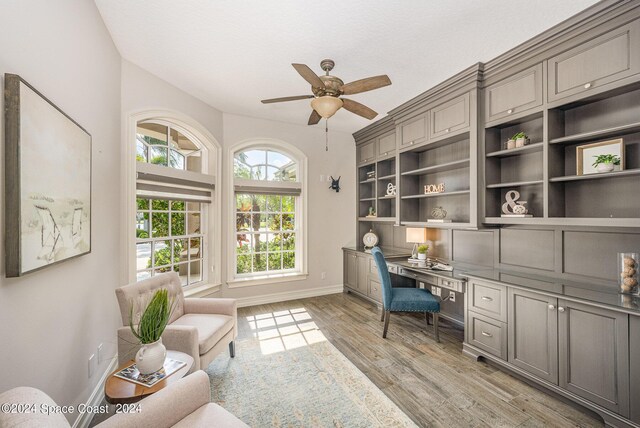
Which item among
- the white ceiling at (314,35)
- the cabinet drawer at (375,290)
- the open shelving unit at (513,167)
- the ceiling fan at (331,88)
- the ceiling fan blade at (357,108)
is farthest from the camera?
the cabinet drawer at (375,290)

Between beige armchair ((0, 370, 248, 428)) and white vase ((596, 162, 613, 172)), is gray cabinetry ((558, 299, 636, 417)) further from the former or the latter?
beige armchair ((0, 370, 248, 428))

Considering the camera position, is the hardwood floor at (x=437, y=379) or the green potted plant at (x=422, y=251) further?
the green potted plant at (x=422, y=251)

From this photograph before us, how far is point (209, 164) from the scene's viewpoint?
12.6ft

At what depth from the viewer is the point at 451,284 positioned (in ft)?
9.43

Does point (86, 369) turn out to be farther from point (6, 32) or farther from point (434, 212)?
point (434, 212)

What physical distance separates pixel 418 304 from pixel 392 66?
2.56 m

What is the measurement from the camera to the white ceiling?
1.97m

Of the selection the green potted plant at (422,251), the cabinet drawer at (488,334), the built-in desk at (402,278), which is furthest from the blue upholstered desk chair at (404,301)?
the green potted plant at (422,251)

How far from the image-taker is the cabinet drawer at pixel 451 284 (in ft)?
9.12

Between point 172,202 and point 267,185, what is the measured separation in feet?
4.62

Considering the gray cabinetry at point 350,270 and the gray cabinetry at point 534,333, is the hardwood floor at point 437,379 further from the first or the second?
the gray cabinetry at point 350,270

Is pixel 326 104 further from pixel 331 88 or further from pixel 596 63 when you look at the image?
pixel 596 63

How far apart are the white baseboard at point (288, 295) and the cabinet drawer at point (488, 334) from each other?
2540 millimetres

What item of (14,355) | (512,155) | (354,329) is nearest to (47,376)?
(14,355)
